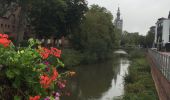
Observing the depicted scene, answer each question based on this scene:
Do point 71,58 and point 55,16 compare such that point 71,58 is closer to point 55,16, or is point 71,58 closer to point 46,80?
point 55,16

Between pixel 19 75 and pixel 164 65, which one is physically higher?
pixel 19 75

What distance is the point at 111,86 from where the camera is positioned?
3347cm

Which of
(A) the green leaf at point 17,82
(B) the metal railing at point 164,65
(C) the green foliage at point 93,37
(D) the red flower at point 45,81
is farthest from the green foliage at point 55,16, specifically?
(A) the green leaf at point 17,82

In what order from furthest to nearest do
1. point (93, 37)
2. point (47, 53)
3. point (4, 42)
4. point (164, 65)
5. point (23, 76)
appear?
point (93, 37) → point (164, 65) → point (47, 53) → point (4, 42) → point (23, 76)

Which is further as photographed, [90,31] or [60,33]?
[90,31]

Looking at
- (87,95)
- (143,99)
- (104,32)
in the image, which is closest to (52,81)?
(143,99)

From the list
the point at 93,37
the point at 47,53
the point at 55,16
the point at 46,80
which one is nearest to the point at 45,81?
the point at 46,80

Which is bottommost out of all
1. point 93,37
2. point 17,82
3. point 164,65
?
point 164,65

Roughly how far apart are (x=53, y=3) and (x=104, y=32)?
2349 centimetres

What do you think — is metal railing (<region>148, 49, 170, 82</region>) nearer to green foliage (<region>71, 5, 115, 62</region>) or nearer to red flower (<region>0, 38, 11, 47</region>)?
red flower (<region>0, 38, 11, 47</region>)

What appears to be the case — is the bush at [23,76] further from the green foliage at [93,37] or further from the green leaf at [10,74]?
the green foliage at [93,37]

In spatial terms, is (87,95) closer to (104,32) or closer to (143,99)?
(143,99)

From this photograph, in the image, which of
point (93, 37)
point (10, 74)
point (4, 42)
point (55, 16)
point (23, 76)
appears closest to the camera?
point (10, 74)

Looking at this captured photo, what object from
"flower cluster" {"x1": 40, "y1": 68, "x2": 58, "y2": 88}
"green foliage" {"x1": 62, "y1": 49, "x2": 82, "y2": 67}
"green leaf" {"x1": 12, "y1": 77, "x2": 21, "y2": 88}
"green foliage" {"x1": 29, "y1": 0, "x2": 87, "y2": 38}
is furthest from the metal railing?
"green foliage" {"x1": 62, "y1": 49, "x2": 82, "y2": 67}
